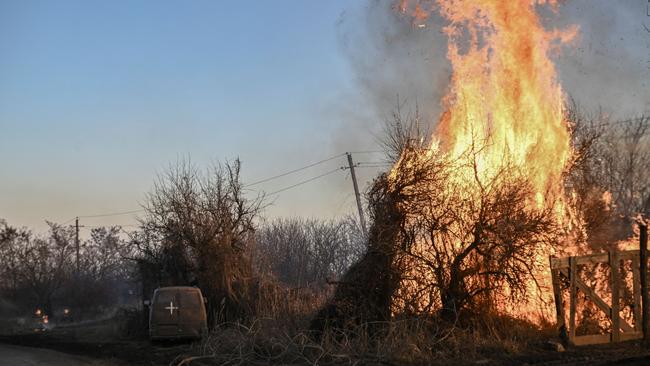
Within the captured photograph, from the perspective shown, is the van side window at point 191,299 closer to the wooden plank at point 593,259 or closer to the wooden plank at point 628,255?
the wooden plank at point 593,259

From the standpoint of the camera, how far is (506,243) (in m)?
16.3

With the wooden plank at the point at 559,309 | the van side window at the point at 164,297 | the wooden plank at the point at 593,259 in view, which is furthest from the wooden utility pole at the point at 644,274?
the van side window at the point at 164,297

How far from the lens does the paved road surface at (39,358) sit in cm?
1920

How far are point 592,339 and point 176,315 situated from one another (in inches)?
549

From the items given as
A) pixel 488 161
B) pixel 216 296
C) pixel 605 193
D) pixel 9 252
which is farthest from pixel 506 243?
pixel 9 252

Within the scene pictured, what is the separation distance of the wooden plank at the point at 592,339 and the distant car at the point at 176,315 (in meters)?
12.5

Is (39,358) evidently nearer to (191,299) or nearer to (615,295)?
(191,299)

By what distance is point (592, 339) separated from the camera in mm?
15133

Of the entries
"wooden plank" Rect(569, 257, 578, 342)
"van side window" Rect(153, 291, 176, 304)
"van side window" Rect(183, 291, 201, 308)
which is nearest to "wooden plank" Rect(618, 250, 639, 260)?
"wooden plank" Rect(569, 257, 578, 342)

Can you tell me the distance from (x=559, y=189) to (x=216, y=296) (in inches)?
575

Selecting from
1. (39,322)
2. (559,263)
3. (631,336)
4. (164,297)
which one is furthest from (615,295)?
(39,322)

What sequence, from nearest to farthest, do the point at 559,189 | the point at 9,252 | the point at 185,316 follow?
1. the point at 559,189
2. the point at 185,316
3. the point at 9,252

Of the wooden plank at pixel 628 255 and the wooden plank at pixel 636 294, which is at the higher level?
the wooden plank at pixel 628 255

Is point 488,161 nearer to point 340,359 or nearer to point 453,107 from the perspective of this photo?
point 453,107
